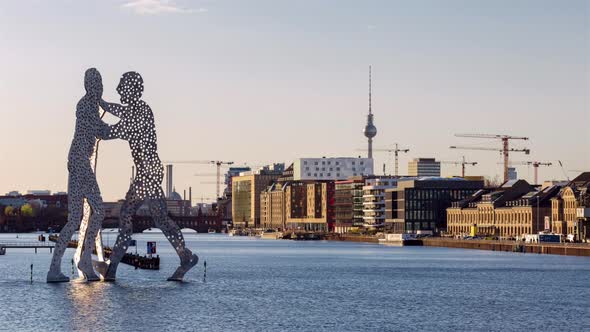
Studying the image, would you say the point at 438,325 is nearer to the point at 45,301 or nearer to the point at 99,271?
the point at 45,301

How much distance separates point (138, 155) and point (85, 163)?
3.31m

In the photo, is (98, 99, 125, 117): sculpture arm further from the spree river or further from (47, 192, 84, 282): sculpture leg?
the spree river

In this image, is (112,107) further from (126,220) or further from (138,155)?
(126,220)

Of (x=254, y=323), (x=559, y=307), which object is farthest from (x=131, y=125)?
(x=559, y=307)

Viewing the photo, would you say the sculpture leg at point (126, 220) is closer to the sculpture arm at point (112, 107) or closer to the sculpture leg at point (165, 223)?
the sculpture leg at point (165, 223)

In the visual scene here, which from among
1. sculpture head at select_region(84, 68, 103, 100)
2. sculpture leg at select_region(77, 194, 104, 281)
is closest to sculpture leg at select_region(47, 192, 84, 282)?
sculpture leg at select_region(77, 194, 104, 281)

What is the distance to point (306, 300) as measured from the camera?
92062mm

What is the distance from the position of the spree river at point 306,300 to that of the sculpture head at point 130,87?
12.0 meters

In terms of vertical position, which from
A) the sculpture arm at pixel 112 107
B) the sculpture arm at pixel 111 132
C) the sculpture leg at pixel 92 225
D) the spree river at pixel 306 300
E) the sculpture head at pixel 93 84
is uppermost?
the sculpture head at pixel 93 84

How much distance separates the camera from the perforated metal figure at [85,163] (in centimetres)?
9356

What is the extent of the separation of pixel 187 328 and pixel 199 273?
1989 inches

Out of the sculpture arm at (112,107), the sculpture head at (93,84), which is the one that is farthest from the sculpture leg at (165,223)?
the sculpture head at (93,84)

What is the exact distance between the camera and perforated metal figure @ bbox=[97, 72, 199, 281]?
93938 mm

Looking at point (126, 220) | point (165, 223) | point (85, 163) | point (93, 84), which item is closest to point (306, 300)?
point (165, 223)
